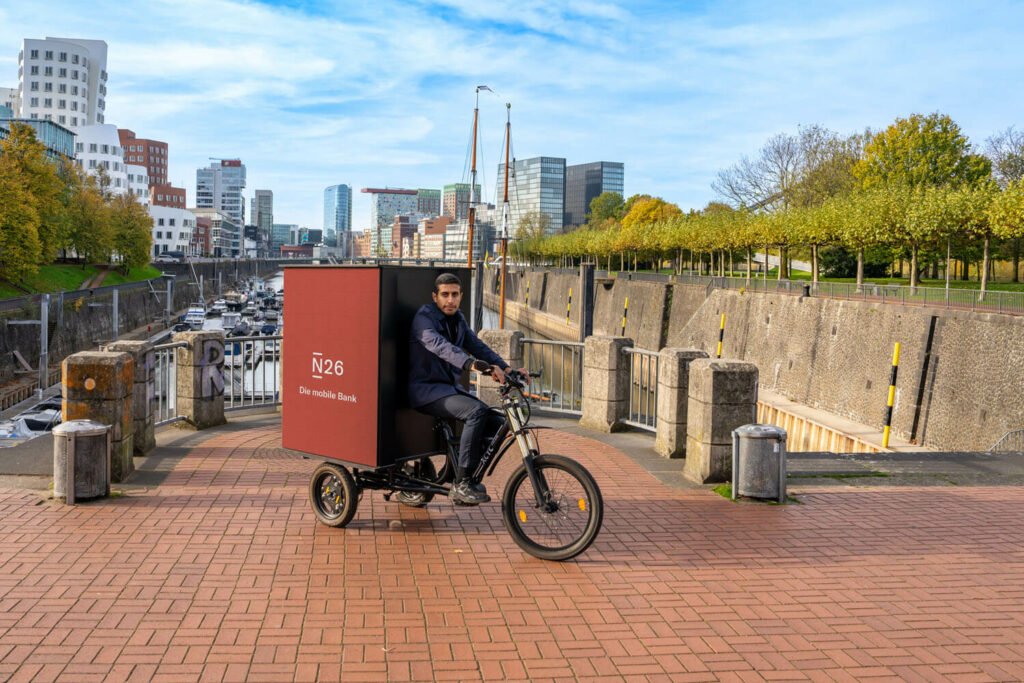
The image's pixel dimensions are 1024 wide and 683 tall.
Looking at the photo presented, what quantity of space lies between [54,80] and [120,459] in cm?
13616

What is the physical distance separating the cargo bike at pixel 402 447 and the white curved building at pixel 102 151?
12499 cm

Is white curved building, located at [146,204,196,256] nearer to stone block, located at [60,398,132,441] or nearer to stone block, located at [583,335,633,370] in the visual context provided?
stone block, located at [583,335,633,370]

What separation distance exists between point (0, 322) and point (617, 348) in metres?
38.6

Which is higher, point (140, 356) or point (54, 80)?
point (54, 80)

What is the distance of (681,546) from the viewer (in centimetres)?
621

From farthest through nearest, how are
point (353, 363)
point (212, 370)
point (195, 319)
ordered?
point (195, 319) → point (212, 370) → point (353, 363)

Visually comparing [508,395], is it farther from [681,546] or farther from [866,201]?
[866,201]

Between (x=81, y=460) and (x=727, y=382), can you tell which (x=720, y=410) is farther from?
(x=81, y=460)

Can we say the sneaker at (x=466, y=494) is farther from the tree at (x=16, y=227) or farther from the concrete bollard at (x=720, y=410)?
the tree at (x=16, y=227)

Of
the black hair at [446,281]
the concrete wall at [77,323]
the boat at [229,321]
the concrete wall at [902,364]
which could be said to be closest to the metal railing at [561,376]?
the black hair at [446,281]

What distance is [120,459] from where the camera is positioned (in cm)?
760

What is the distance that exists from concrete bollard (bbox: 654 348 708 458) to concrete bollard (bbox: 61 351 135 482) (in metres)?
5.52

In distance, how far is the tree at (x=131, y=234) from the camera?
73.1m

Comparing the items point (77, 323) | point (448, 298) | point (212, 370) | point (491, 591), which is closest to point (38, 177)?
point (77, 323)
